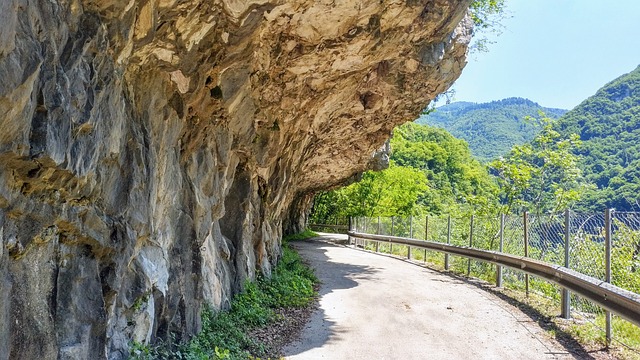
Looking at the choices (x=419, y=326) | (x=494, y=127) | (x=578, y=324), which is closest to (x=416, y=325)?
(x=419, y=326)

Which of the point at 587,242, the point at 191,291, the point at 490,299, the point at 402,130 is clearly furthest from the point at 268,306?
the point at 402,130

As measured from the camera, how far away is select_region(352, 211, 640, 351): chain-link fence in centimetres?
722

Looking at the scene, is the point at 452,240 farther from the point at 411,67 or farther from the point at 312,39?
the point at 312,39

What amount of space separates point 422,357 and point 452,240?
1118 cm

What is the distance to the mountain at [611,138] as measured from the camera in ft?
87.3

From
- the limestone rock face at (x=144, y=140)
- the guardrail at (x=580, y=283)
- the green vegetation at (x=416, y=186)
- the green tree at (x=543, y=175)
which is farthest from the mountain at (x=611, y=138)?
the limestone rock face at (x=144, y=140)

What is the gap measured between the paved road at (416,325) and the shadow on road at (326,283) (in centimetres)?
2

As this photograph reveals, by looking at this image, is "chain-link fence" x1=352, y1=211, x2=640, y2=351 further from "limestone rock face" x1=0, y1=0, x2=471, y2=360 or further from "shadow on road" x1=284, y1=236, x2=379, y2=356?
"limestone rock face" x1=0, y1=0, x2=471, y2=360

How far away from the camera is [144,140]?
4941 mm

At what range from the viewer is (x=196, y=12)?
5.30 meters

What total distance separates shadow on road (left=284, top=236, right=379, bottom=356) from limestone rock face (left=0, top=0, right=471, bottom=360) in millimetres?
1499

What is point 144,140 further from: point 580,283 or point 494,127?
point 494,127

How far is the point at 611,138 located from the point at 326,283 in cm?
3920

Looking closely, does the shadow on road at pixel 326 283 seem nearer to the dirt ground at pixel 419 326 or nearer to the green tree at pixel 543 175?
the dirt ground at pixel 419 326
